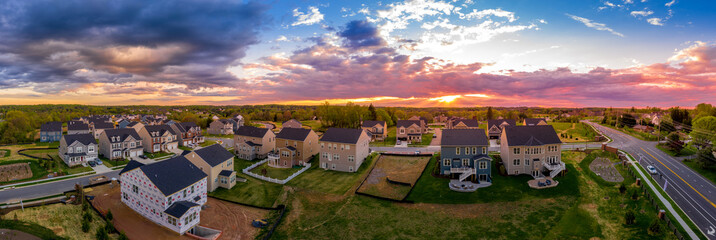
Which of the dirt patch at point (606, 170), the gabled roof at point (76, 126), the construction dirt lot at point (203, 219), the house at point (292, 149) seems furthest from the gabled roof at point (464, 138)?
the gabled roof at point (76, 126)

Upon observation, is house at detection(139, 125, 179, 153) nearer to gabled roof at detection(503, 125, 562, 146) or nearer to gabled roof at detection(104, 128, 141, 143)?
gabled roof at detection(104, 128, 141, 143)

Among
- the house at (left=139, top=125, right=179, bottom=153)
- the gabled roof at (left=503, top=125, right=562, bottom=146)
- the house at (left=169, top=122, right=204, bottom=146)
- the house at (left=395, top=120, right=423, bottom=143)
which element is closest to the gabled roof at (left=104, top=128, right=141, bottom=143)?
the house at (left=139, top=125, right=179, bottom=153)

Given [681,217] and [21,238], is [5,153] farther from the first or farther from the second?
[681,217]

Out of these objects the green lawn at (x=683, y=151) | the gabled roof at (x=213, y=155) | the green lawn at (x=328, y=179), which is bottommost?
the green lawn at (x=328, y=179)

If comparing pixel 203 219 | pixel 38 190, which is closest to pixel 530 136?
pixel 203 219

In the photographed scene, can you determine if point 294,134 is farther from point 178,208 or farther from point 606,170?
point 606,170

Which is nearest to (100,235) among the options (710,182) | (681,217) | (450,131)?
(450,131)

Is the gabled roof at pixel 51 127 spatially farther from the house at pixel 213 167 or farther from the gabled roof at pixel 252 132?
the house at pixel 213 167
